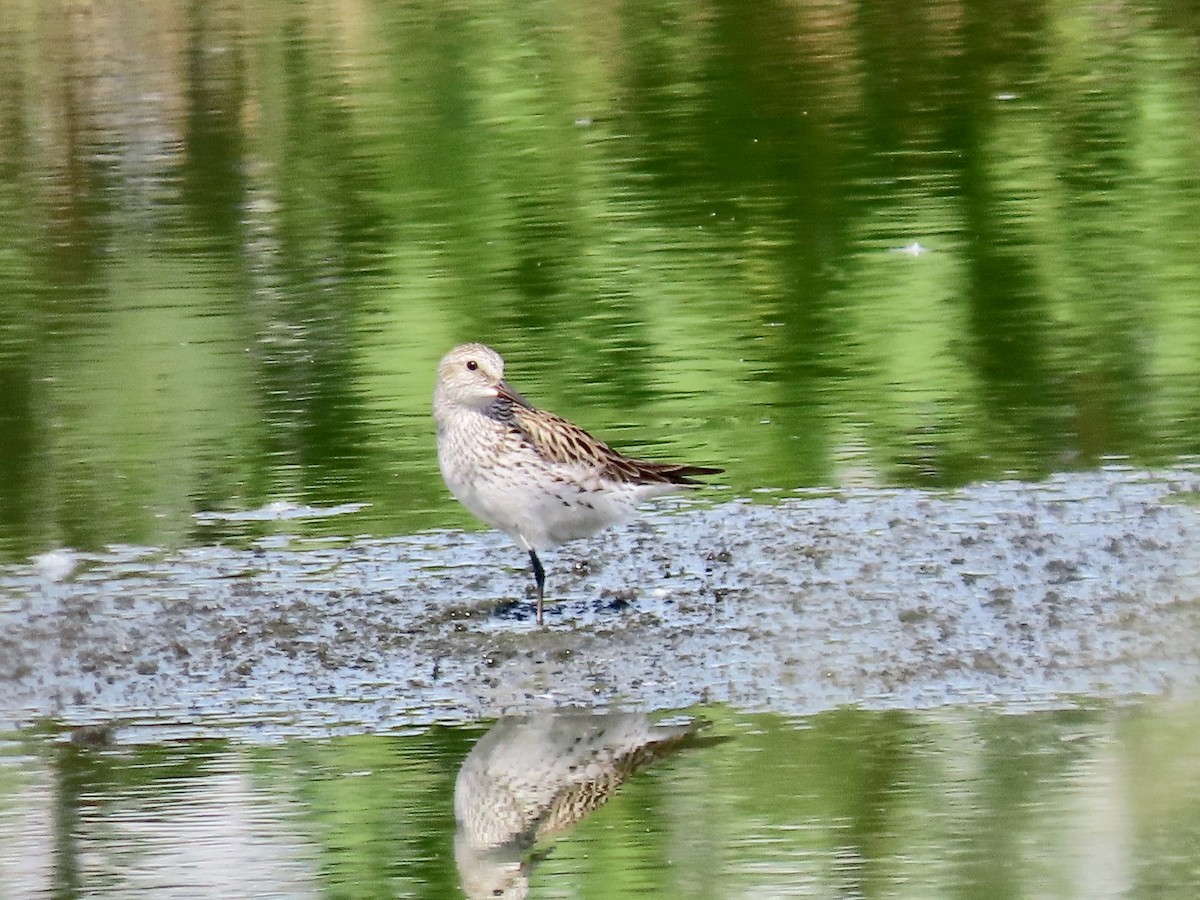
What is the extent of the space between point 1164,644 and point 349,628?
6.97 ft

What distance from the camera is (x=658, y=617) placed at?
6.73m

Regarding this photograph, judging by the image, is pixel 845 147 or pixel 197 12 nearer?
pixel 845 147

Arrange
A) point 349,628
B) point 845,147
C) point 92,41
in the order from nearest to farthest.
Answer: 1. point 349,628
2. point 845,147
3. point 92,41

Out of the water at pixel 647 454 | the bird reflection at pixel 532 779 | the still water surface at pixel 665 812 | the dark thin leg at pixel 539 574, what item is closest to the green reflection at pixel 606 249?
the water at pixel 647 454

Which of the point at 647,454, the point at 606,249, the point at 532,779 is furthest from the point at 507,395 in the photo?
the point at 606,249

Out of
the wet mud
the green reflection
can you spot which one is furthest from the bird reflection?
the green reflection

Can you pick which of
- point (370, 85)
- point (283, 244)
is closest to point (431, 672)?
point (283, 244)

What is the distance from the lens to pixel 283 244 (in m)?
12.1

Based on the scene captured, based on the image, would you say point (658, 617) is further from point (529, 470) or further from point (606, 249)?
point (606, 249)

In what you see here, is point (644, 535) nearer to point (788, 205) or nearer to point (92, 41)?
point (788, 205)

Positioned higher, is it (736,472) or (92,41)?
(92,41)

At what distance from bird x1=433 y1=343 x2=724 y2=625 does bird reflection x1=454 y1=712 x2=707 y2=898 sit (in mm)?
1138

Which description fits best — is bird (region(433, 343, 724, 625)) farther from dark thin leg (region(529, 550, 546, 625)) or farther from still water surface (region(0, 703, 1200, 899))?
still water surface (region(0, 703, 1200, 899))

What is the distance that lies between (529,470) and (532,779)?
5.81 ft
